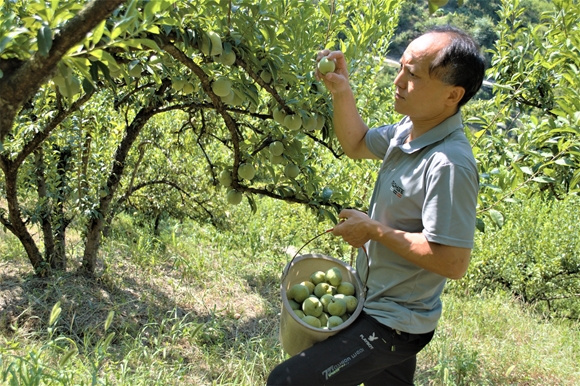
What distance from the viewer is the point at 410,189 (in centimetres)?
123

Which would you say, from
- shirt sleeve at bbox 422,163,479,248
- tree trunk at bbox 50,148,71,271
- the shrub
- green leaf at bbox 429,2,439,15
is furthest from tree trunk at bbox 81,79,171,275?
the shrub

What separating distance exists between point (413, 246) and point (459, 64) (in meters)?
0.56

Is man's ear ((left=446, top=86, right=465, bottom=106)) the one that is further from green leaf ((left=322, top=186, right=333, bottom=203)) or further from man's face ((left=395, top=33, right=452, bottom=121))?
green leaf ((left=322, top=186, right=333, bottom=203))

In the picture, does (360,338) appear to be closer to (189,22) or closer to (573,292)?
(189,22)

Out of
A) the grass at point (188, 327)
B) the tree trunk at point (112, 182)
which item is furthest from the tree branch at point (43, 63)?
the tree trunk at point (112, 182)

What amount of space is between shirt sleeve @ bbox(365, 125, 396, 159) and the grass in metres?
1.08

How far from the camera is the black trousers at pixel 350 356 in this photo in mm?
1153

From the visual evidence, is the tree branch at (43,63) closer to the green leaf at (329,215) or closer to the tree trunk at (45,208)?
the green leaf at (329,215)

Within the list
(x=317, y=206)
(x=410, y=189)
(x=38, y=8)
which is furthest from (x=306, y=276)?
(x=38, y=8)

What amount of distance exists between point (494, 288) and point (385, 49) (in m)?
2.85

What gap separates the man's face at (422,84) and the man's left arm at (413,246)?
0.39 metres

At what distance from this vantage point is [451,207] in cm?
111

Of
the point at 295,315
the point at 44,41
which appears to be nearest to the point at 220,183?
the point at 295,315

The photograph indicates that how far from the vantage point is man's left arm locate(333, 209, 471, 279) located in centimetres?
112
